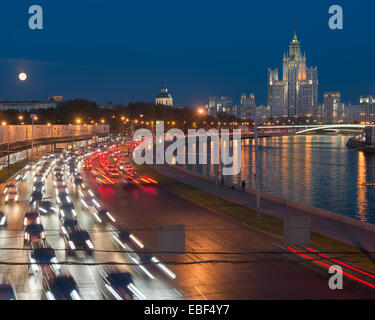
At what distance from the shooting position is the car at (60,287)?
12.0 meters

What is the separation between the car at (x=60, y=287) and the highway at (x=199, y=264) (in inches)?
8.3

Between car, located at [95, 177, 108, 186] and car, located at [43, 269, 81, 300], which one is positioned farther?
car, located at [95, 177, 108, 186]

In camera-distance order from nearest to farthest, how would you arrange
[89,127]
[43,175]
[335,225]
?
[335,225], [43,175], [89,127]

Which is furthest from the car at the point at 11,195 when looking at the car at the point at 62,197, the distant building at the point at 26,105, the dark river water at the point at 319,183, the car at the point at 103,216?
the distant building at the point at 26,105

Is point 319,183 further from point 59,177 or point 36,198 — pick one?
point 36,198

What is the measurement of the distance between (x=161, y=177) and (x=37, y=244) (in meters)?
25.4

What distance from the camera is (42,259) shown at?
15.2 m

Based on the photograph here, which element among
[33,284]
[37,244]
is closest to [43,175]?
[37,244]

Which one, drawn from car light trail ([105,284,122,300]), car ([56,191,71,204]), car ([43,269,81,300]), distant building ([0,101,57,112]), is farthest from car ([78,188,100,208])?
distant building ([0,101,57,112])

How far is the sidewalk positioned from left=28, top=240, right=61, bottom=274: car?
409 inches

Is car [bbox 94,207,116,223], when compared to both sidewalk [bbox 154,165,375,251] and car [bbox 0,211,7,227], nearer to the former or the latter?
car [bbox 0,211,7,227]

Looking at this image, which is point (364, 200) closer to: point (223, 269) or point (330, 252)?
point (330, 252)

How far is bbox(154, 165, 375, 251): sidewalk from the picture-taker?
61.9 feet

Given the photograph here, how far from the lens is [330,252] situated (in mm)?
16703
